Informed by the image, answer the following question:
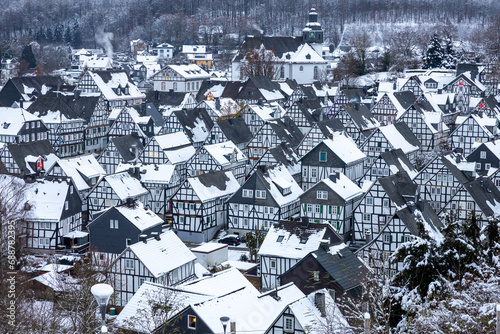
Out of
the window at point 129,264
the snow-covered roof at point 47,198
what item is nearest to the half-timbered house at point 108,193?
the snow-covered roof at point 47,198

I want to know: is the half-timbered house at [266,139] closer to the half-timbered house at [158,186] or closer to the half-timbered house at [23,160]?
the half-timbered house at [158,186]

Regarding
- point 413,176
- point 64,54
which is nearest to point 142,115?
point 413,176

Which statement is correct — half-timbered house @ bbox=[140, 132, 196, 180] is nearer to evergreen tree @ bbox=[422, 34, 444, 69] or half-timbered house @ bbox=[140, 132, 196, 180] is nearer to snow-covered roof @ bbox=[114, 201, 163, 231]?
snow-covered roof @ bbox=[114, 201, 163, 231]

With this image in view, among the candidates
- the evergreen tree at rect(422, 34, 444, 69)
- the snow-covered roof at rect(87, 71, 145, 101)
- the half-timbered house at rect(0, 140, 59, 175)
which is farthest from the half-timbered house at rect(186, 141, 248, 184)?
the evergreen tree at rect(422, 34, 444, 69)

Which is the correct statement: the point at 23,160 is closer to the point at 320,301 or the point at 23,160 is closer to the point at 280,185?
the point at 280,185

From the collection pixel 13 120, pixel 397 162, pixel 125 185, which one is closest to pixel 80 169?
pixel 125 185

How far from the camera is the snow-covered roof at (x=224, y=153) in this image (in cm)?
5294

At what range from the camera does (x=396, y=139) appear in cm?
6075

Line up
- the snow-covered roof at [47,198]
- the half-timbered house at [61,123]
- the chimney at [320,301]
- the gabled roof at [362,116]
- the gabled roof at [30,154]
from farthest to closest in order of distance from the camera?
1. the half-timbered house at [61,123]
2. the gabled roof at [362,116]
3. the gabled roof at [30,154]
4. the snow-covered roof at [47,198]
5. the chimney at [320,301]

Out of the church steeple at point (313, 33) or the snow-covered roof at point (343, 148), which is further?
the church steeple at point (313, 33)

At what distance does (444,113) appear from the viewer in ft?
243

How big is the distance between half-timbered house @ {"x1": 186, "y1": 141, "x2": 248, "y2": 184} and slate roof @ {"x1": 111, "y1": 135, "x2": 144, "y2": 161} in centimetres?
684

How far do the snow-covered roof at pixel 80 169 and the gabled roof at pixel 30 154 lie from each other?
2.99 m

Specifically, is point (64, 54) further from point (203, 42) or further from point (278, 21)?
point (278, 21)
